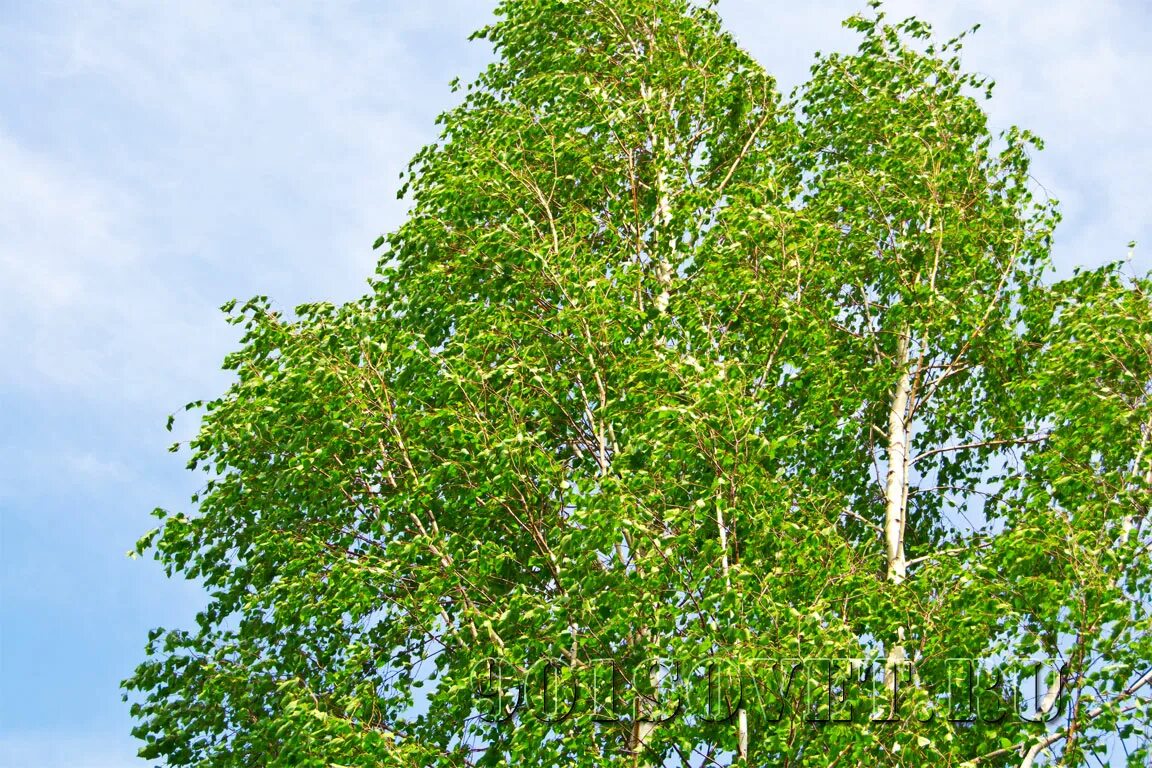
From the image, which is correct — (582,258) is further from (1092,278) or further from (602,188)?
(1092,278)

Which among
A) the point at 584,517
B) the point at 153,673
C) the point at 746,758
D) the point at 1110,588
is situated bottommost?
the point at 746,758

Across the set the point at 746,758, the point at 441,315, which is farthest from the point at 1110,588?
the point at 441,315

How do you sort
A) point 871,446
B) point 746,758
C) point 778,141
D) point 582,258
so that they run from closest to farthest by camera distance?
point 746,758
point 582,258
point 871,446
point 778,141

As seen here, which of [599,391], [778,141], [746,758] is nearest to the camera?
[746,758]

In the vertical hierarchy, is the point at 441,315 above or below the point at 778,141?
below

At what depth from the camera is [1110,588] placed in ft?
42.0

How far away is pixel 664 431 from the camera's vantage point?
14.1m

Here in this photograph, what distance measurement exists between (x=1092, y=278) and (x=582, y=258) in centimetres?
758

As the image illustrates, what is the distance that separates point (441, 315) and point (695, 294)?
3777 millimetres

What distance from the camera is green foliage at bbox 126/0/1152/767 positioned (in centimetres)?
1315

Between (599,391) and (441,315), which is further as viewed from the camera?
(441,315)

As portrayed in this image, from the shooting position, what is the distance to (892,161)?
777 inches

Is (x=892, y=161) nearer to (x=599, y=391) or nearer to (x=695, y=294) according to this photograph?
(x=695, y=294)

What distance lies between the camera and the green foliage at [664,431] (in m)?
13.1
